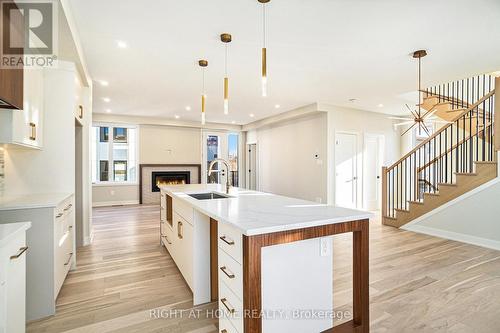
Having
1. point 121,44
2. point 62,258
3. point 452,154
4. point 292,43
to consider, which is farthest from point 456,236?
point 121,44

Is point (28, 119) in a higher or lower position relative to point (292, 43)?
lower

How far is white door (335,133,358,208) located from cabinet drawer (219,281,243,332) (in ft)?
17.3

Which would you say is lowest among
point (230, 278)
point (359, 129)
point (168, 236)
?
point (168, 236)

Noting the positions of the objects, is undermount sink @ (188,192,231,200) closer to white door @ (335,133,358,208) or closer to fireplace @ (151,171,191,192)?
white door @ (335,133,358,208)

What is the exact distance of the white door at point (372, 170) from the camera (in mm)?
6945

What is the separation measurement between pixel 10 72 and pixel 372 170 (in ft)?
24.1

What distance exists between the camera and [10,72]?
172cm

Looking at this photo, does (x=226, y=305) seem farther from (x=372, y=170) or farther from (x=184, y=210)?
(x=372, y=170)

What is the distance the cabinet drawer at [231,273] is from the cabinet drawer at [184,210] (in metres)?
0.68

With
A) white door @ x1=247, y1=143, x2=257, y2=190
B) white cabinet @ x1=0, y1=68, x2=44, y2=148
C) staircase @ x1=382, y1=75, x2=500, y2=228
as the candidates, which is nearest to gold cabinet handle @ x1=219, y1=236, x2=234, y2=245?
white cabinet @ x1=0, y1=68, x2=44, y2=148

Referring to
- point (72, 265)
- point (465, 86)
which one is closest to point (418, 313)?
point (72, 265)

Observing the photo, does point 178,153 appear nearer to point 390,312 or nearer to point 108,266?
point 108,266

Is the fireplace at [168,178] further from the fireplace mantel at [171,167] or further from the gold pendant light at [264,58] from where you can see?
the gold pendant light at [264,58]

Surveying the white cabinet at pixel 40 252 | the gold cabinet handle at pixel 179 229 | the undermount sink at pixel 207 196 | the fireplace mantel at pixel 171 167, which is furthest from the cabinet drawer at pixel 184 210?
the fireplace mantel at pixel 171 167
